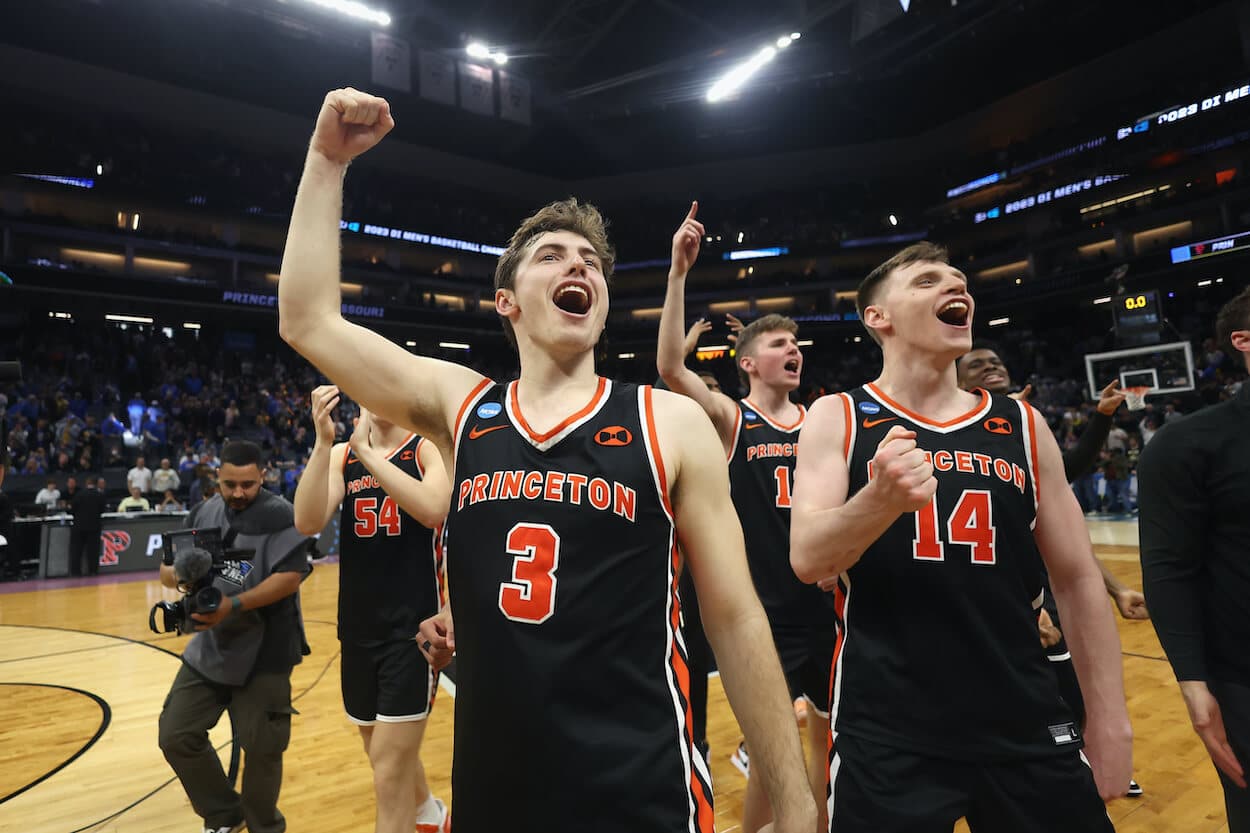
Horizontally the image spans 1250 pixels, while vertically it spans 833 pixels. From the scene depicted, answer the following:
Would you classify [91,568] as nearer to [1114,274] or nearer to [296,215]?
[296,215]

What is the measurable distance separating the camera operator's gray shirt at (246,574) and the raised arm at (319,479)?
0.28 m

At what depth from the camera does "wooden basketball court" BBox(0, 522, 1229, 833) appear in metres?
3.97

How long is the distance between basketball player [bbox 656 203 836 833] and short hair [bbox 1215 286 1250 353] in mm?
1829

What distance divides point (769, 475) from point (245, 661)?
2969mm

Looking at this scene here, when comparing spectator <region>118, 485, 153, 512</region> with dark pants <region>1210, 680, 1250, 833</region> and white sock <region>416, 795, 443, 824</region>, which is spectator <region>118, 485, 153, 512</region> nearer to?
white sock <region>416, 795, 443, 824</region>

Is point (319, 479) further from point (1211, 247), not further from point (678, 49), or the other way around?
point (1211, 247)

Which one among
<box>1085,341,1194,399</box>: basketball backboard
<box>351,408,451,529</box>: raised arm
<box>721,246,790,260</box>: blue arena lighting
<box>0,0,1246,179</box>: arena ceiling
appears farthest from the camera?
<box>721,246,790,260</box>: blue arena lighting

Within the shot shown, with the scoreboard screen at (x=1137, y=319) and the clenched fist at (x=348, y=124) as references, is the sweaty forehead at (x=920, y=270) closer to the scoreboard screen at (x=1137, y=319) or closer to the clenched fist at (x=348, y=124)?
the clenched fist at (x=348, y=124)

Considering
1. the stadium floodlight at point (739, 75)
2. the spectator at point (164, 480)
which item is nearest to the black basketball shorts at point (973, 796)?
the spectator at point (164, 480)

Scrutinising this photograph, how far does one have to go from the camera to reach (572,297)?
2.01 meters

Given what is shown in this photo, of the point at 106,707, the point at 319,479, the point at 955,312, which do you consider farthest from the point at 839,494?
the point at 106,707

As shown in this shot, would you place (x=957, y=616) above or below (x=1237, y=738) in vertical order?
above

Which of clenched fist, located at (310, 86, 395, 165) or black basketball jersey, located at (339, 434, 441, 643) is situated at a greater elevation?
clenched fist, located at (310, 86, 395, 165)

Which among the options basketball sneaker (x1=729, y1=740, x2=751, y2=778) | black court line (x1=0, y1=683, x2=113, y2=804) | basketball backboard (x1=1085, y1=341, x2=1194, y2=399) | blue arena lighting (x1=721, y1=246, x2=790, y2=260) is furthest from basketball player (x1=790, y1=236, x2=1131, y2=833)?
blue arena lighting (x1=721, y1=246, x2=790, y2=260)
